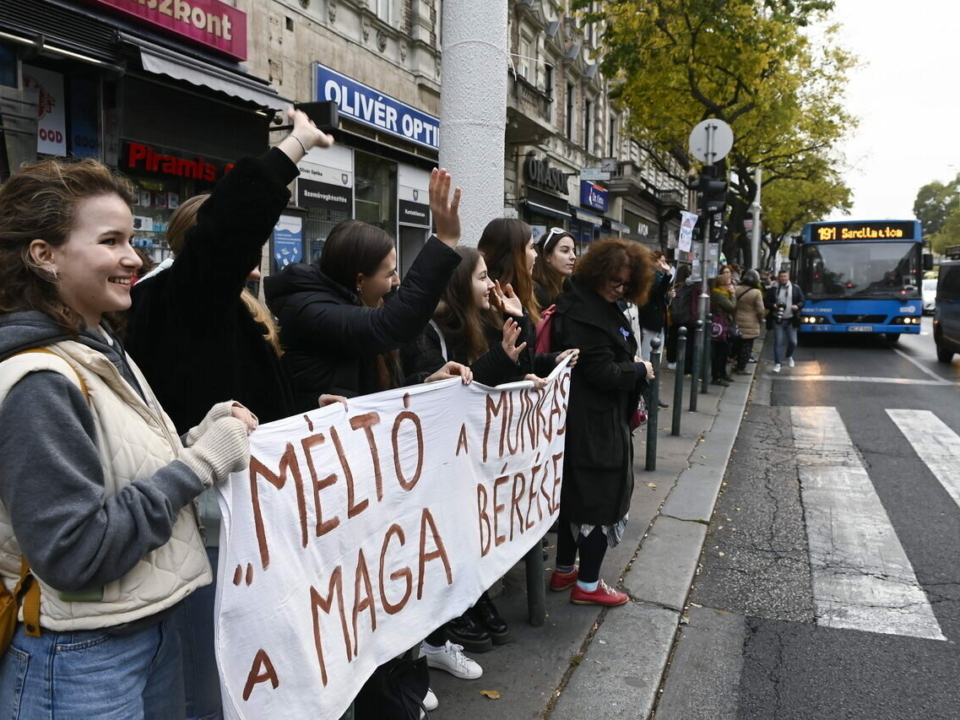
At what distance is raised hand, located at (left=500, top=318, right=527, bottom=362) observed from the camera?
10.6 ft

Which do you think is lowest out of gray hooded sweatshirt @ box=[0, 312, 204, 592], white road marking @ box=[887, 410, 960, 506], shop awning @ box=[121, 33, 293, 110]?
white road marking @ box=[887, 410, 960, 506]

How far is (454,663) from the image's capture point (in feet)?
10.6

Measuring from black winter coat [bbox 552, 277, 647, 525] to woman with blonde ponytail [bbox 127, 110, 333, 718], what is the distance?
1.89m

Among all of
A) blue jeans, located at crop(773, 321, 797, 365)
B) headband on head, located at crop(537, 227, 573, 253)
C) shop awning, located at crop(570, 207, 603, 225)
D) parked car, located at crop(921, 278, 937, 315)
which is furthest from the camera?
parked car, located at crop(921, 278, 937, 315)

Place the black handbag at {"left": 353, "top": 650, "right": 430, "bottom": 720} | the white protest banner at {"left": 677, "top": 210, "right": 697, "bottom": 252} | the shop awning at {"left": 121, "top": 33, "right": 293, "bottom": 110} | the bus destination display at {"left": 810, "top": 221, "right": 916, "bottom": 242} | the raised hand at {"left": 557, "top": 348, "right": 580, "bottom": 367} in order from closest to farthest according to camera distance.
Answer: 1. the black handbag at {"left": 353, "top": 650, "right": 430, "bottom": 720}
2. the raised hand at {"left": 557, "top": 348, "right": 580, "bottom": 367}
3. the shop awning at {"left": 121, "top": 33, "right": 293, "bottom": 110}
4. the white protest banner at {"left": 677, "top": 210, "right": 697, "bottom": 252}
5. the bus destination display at {"left": 810, "top": 221, "right": 916, "bottom": 242}

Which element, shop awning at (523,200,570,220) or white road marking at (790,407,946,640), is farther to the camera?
shop awning at (523,200,570,220)

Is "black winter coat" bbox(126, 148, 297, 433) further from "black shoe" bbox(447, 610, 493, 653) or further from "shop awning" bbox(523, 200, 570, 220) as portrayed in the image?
"shop awning" bbox(523, 200, 570, 220)

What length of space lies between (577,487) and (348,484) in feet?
6.09

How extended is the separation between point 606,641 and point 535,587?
15.5 inches

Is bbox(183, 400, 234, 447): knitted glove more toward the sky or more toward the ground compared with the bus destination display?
more toward the ground

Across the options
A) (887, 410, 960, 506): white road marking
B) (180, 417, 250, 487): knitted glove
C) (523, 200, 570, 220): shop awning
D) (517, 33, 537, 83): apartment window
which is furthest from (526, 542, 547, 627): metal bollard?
(517, 33, 537, 83): apartment window

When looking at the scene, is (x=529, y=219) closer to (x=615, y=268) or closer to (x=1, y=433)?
(x=615, y=268)

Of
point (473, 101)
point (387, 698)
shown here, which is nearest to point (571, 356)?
point (473, 101)

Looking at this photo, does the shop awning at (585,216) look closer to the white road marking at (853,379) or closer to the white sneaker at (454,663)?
the white road marking at (853,379)
